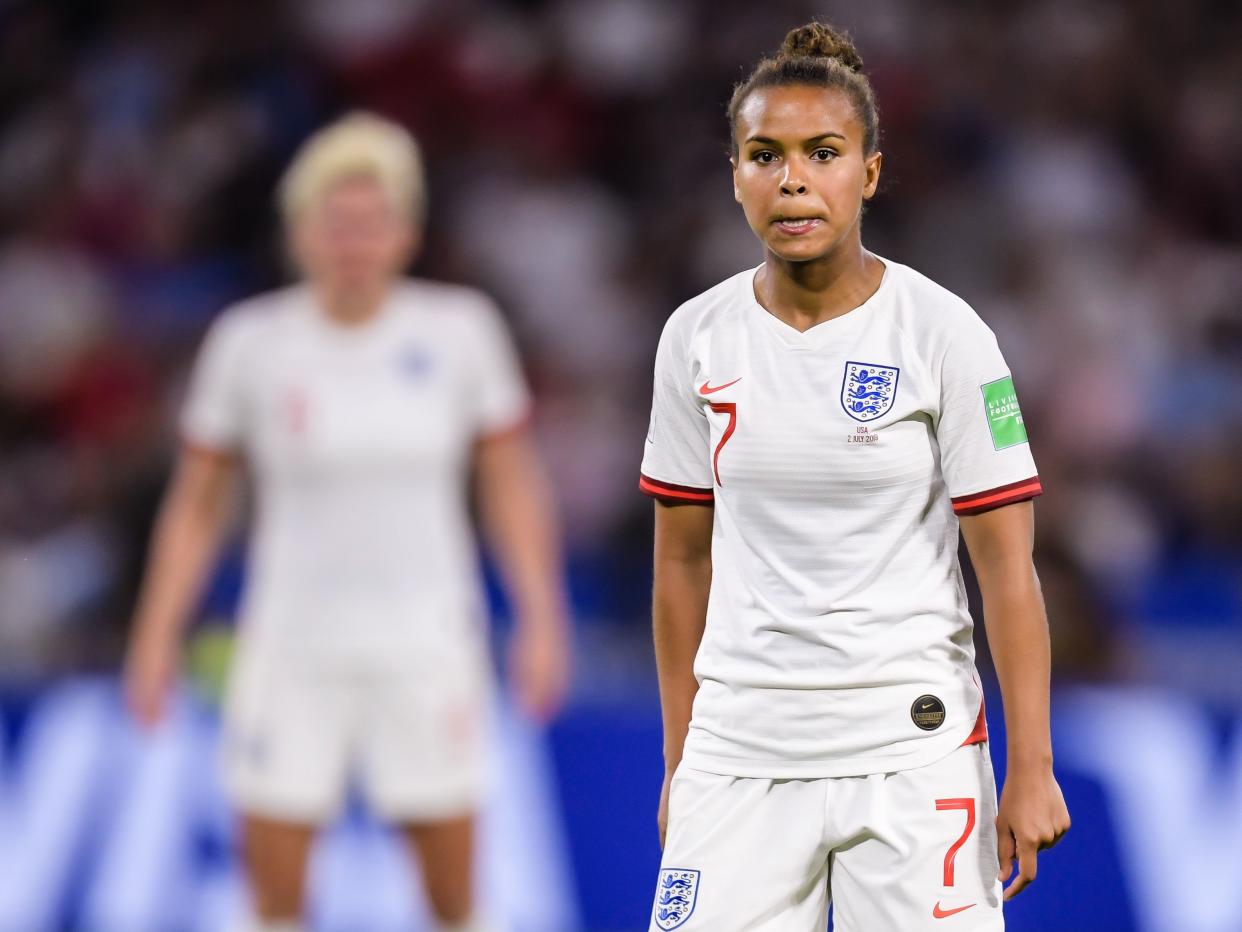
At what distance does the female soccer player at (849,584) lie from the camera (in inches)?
110

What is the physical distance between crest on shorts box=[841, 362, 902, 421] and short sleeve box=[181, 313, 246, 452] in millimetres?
2996

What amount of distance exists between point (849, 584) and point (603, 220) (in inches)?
253

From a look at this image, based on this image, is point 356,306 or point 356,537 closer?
point 356,537

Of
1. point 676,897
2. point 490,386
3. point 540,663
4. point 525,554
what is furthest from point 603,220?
point 676,897

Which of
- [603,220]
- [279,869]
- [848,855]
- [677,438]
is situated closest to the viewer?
[848,855]

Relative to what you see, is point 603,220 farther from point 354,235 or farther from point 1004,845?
point 1004,845

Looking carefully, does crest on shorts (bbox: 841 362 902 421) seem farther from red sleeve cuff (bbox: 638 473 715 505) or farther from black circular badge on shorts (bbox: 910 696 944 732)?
black circular badge on shorts (bbox: 910 696 944 732)

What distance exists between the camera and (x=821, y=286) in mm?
2902

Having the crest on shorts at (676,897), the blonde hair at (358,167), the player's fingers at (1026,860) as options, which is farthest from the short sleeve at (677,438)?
the blonde hair at (358,167)

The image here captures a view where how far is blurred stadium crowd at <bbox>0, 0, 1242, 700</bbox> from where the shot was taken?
7473mm

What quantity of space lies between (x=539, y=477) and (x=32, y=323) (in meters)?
2.52

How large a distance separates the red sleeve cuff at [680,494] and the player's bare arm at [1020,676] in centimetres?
43

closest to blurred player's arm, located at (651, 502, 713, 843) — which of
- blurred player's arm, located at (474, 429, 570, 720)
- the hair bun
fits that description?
the hair bun

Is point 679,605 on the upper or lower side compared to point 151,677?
upper
